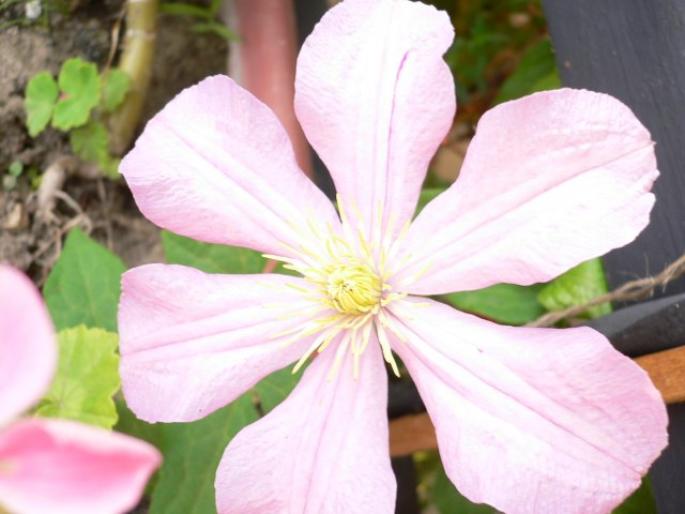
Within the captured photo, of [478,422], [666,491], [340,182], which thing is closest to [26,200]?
[340,182]

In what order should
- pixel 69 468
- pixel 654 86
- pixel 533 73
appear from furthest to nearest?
pixel 533 73
pixel 654 86
pixel 69 468

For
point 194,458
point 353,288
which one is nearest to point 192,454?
point 194,458

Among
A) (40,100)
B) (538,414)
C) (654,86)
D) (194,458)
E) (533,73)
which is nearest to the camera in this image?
(538,414)

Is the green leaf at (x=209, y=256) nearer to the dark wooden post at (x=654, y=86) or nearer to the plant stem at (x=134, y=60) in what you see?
the plant stem at (x=134, y=60)

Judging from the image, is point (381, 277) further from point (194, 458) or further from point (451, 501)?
point (451, 501)

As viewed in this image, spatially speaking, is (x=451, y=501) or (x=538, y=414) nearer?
(x=538, y=414)

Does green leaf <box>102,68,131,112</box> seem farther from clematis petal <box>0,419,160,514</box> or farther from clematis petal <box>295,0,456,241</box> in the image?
clematis petal <box>0,419,160,514</box>

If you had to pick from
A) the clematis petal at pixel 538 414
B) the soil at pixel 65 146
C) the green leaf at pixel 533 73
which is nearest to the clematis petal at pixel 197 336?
the clematis petal at pixel 538 414
